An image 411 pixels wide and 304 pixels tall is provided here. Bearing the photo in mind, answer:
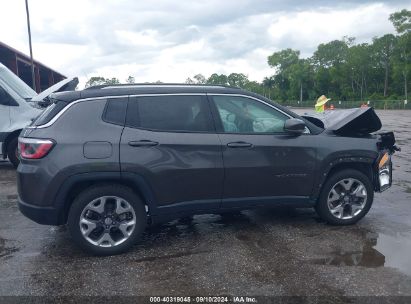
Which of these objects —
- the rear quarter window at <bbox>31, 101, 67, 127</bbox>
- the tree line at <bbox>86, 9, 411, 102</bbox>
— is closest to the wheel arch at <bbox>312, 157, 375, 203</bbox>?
the rear quarter window at <bbox>31, 101, 67, 127</bbox>

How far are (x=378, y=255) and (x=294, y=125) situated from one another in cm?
166

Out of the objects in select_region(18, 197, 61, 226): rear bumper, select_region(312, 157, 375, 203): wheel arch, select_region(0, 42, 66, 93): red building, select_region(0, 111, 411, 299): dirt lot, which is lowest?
select_region(0, 111, 411, 299): dirt lot

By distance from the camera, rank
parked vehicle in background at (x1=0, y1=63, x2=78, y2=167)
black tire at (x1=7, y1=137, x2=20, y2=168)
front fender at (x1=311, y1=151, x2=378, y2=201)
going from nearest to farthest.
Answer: front fender at (x1=311, y1=151, x2=378, y2=201)
parked vehicle in background at (x1=0, y1=63, x2=78, y2=167)
black tire at (x1=7, y1=137, x2=20, y2=168)

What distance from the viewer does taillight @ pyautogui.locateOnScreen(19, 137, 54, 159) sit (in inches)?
174

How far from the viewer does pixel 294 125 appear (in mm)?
4996

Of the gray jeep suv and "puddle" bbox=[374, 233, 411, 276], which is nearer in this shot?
"puddle" bbox=[374, 233, 411, 276]

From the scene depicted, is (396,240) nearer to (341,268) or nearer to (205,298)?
(341,268)

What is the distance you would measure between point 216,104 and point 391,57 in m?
94.2

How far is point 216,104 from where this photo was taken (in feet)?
16.5

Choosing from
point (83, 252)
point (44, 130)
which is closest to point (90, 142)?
point (44, 130)

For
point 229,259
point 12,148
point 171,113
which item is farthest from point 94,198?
point 12,148

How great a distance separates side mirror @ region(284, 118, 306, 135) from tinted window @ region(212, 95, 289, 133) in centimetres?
14

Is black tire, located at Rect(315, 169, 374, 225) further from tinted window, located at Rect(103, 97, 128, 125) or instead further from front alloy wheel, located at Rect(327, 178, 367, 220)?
tinted window, located at Rect(103, 97, 128, 125)

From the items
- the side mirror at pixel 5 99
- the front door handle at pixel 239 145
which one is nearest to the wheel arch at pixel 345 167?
the front door handle at pixel 239 145
